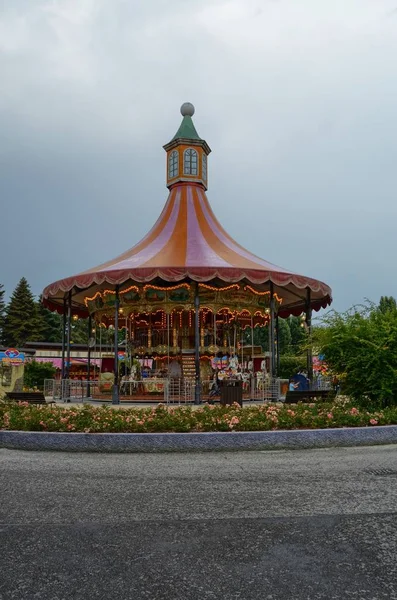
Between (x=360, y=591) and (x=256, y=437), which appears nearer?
(x=360, y=591)

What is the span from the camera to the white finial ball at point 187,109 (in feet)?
88.7

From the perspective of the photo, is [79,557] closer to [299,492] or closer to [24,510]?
[24,510]

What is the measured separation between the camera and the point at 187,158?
25.8 metres

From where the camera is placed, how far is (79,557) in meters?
4.19

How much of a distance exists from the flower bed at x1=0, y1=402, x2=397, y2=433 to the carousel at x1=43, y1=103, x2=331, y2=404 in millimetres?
7543

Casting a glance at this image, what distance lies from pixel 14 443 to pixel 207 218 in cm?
1653

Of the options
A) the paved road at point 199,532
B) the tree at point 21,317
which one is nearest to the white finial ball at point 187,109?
the paved road at point 199,532

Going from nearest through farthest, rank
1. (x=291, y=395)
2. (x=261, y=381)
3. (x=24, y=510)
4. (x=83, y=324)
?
(x=24, y=510), (x=291, y=395), (x=261, y=381), (x=83, y=324)

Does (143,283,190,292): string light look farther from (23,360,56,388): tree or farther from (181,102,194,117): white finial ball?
(23,360,56,388): tree

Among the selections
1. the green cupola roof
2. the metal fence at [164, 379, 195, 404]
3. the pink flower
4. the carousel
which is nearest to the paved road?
the pink flower

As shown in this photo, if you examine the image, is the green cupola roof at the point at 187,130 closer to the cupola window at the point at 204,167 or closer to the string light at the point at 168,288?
the cupola window at the point at 204,167

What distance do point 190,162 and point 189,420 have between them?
1750 centimetres

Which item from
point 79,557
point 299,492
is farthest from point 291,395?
point 79,557

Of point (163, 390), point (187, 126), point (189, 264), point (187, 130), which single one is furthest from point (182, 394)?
point (187, 126)
